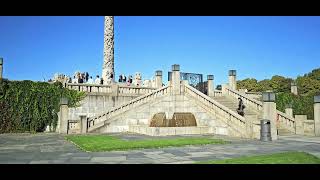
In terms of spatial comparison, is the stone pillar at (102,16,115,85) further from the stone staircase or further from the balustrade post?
the stone staircase

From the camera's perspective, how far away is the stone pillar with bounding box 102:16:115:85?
128 feet

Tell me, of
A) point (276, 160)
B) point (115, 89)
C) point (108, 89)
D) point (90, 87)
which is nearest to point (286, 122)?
point (115, 89)

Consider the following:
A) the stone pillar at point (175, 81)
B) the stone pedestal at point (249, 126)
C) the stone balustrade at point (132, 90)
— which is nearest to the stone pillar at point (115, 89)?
the stone balustrade at point (132, 90)

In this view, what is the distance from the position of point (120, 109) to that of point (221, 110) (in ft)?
25.0

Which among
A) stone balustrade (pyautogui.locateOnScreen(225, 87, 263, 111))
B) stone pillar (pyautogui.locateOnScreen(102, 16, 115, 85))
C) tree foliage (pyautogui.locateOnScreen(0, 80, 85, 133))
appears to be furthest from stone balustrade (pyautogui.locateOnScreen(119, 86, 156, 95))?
stone pillar (pyautogui.locateOnScreen(102, 16, 115, 85))

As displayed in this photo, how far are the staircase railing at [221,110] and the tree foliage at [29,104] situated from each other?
1026cm

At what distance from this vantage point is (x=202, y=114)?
23203mm

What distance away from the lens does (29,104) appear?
24.5 meters

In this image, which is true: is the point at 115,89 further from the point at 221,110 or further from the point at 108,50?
the point at 108,50
